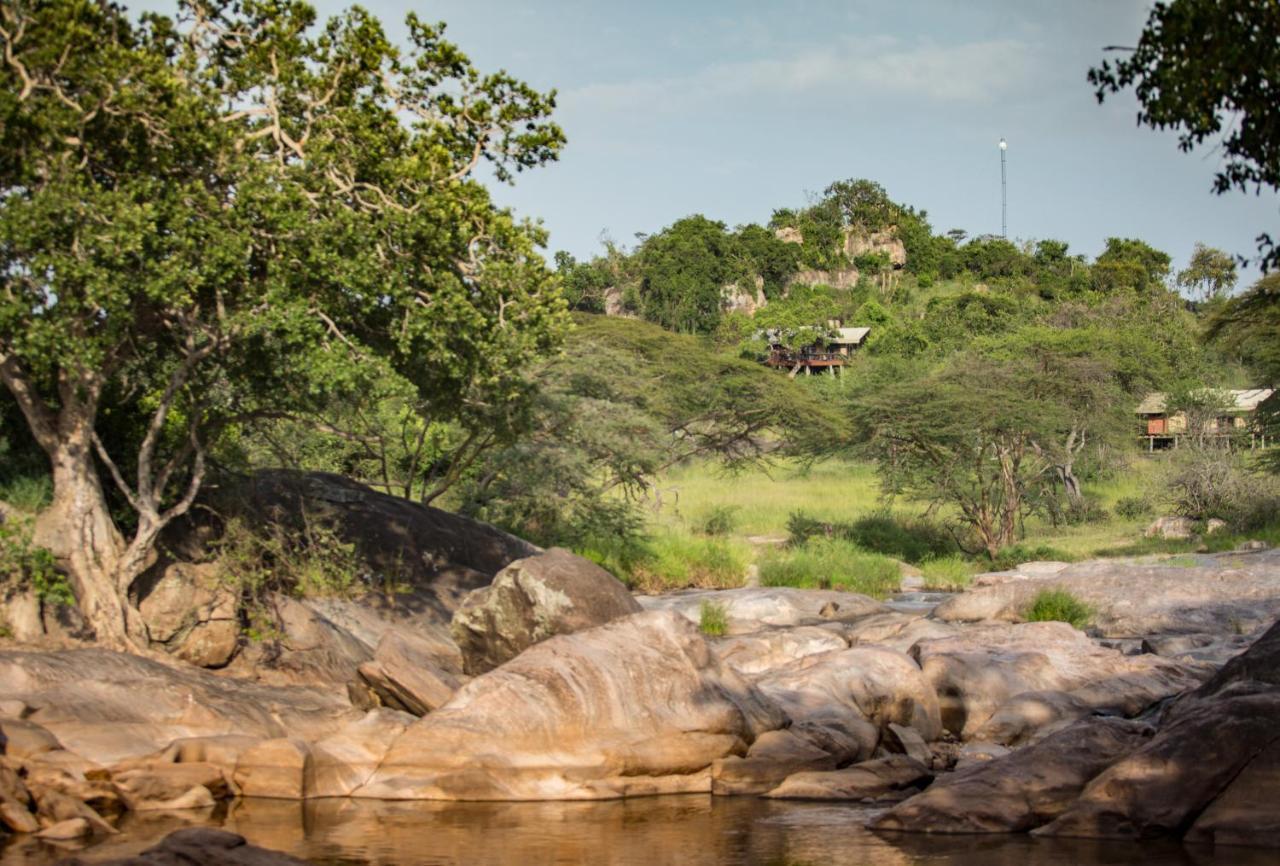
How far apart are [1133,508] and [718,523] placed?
11.2 m

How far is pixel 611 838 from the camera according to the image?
9.02 metres

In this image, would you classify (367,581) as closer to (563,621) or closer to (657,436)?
(563,621)

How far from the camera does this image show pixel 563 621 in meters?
12.6

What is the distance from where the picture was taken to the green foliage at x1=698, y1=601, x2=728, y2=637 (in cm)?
1797

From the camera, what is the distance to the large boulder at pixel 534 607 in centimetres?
1261

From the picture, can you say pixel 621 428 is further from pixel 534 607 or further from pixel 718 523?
pixel 534 607

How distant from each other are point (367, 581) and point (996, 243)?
210 feet

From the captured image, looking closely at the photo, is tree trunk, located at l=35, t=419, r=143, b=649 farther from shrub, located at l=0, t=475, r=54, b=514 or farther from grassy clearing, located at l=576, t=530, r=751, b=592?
grassy clearing, located at l=576, t=530, r=751, b=592

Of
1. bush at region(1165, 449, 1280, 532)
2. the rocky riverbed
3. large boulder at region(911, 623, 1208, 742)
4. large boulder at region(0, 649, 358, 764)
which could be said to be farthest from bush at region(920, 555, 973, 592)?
large boulder at region(0, 649, 358, 764)

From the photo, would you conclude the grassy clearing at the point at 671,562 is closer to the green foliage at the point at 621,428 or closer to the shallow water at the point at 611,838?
the green foliage at the point at 621,428

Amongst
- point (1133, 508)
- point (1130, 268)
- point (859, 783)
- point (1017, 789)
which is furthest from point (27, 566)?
point (1130, 268)

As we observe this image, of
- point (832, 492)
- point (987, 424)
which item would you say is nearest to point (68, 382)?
point (987, 424)

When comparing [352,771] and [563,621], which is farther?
[563,621]

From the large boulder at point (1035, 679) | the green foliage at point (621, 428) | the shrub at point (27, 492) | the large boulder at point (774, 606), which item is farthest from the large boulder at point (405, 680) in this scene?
the green foliage at point (621, 428)
